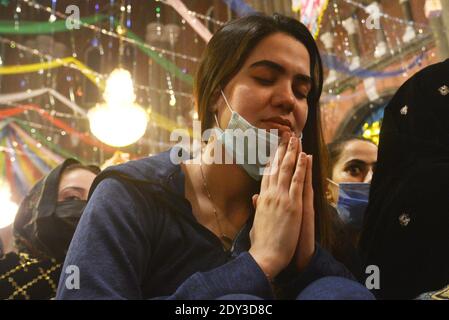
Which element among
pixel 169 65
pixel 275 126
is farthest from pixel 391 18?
pixel 275 126

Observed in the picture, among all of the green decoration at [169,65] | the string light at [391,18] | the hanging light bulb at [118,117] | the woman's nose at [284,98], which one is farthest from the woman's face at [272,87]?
the green decoration at [169,65]

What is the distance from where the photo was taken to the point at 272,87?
1.45m

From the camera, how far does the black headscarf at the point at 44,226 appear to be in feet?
5.91

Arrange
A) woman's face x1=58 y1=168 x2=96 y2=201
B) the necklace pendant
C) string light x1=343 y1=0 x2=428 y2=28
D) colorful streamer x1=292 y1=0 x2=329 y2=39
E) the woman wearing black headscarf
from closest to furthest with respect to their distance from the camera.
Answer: the necklace pendant
the woman wearing black headscarf
woman's face x1=58 y1=168 x2=96 y2=201
colorful streamer x1=292 y1=0 x2=329 y2=39
string light x1=343 y1=0 x2=428 y2=28

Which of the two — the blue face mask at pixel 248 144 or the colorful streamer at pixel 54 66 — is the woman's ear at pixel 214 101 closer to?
the blue face mask at pixel 248 144

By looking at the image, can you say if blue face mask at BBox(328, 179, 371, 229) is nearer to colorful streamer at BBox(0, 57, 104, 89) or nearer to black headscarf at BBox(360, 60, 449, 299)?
black headscarf at BBox(360, 60, 449, 299)

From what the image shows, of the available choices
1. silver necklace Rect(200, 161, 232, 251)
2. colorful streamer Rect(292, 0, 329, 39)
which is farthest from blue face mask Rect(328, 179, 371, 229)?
colorful streamer Rect(292, 0, 329, 39)

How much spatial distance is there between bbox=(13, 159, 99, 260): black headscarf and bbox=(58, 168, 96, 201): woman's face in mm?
125

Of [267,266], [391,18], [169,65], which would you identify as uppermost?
[169,65]

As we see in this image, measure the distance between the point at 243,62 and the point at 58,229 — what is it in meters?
1.07

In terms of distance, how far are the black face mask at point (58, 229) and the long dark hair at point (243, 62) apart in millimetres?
737

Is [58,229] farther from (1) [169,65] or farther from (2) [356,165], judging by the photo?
(1) [169,65]

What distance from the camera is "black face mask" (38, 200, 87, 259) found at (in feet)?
5.90

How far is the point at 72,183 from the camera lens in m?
2.15
